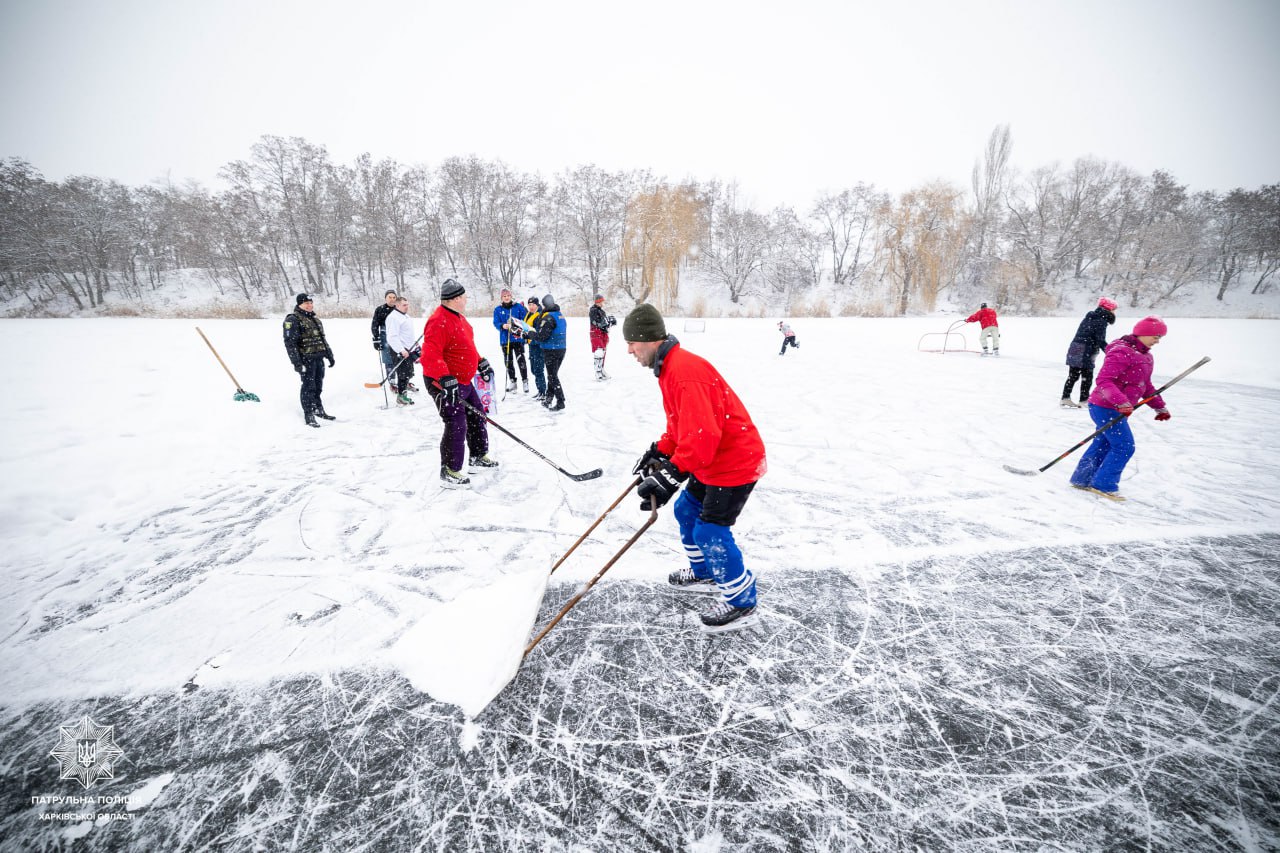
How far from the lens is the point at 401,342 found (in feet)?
23.2

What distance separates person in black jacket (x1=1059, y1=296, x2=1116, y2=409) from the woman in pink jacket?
331cm

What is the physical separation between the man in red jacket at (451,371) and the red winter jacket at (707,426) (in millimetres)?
2681

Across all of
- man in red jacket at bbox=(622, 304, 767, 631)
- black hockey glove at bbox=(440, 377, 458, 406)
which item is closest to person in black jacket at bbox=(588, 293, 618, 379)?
black hockey glove at bbox=(440, 377, 458, 406)

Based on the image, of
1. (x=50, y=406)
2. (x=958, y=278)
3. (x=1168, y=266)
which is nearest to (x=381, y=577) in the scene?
(x=50, y=406)

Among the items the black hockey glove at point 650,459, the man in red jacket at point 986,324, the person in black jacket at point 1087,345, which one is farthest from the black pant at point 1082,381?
the black hockey glove at point 650,459

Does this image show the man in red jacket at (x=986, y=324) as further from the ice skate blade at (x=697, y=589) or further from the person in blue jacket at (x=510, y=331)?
the ice skate blade at (x=697, y=589)

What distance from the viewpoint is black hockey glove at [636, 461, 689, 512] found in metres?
2.30

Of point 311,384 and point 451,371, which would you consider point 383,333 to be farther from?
point 451,371

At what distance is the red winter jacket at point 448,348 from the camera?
4.19m

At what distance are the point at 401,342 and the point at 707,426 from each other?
656 centimetres

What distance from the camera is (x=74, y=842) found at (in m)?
1.62

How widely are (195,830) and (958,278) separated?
4138 centimetres

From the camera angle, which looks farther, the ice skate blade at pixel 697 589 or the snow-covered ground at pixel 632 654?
the ice skate blade at pixel 697 589

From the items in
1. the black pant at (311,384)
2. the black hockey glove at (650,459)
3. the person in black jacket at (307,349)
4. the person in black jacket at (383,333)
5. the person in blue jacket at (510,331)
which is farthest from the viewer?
the person in blue jacket at (510,331)
